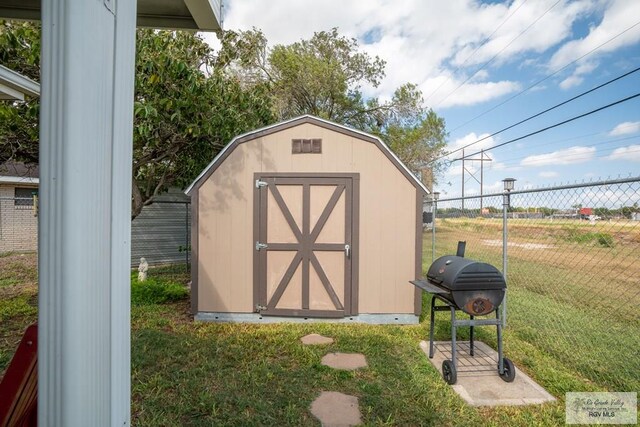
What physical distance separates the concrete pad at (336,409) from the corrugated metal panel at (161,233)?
6.23 metres

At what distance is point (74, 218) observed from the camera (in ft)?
2.87

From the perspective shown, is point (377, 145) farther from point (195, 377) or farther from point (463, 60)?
point (463, 60)

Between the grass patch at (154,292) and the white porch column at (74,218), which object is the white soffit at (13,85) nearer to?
the white porch column at (74,218)

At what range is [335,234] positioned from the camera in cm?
481

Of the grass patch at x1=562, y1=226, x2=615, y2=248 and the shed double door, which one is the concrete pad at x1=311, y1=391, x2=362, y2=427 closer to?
the shed double door

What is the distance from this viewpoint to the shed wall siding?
188 inches

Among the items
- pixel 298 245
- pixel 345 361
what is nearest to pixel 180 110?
pixel 298 245

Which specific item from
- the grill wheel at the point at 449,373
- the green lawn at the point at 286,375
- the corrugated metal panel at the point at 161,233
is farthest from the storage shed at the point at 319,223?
the corrugated metal panel at the point at 161,233

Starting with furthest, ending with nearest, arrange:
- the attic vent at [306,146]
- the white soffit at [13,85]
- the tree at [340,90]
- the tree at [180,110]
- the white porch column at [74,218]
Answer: the tree at [340,90], the tree at [180,110], the attic vent at [306,146], the white soffit at [13,85], the white porch column at [74,218]

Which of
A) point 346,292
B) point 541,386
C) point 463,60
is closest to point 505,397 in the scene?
point 541,386

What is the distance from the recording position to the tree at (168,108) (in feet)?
15.9

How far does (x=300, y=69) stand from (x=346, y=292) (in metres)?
13.2

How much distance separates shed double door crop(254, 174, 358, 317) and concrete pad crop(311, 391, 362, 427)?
1.87 meters

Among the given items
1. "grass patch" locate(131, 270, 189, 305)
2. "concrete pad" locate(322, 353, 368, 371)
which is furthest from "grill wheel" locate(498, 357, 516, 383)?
"grass patch" locate(131, 270, 189, 305)
